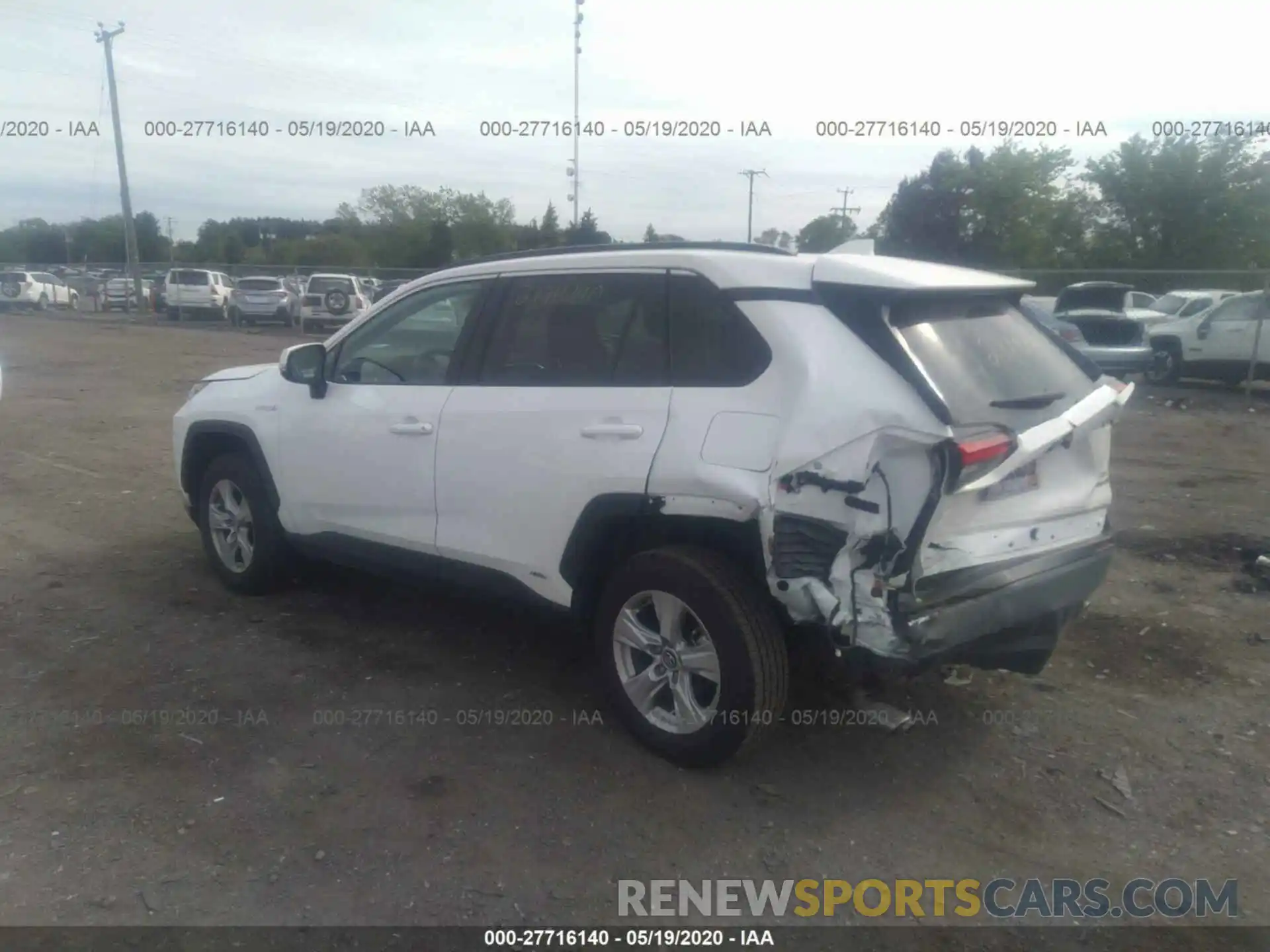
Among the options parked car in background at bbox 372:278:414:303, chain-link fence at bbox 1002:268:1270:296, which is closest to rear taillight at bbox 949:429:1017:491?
chain-link fence at bbox 1002:268:1270:296

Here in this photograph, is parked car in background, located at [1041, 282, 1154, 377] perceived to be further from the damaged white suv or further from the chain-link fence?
the damaged white suv

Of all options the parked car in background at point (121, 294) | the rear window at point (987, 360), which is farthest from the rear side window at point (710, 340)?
the parked car in background at point (121, 294)

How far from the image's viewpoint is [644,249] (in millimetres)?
4242

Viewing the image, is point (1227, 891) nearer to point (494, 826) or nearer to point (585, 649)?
point (494, 826)

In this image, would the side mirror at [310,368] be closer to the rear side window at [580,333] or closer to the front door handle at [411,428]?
the front door handle at [411,428]

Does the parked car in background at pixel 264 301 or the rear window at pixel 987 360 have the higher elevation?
the rear window at pixel 987 360

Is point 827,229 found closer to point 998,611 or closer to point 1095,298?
point 1095,298

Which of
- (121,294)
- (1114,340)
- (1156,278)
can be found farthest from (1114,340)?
(121,294)

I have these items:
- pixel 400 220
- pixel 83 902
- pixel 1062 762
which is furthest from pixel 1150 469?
pixel 400 220

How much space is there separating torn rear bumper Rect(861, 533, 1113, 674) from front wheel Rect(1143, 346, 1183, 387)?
46.4 feet

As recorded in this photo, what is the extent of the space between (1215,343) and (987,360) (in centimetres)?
1431

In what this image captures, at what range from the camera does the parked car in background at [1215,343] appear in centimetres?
1530

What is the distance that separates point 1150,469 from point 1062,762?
6385mm

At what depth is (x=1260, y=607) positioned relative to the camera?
219 inches
